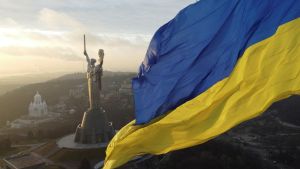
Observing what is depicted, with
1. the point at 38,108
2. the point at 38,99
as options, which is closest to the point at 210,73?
the point at 38,108

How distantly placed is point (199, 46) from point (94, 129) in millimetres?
22698

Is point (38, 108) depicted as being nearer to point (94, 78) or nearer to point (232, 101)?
point (94, 78)

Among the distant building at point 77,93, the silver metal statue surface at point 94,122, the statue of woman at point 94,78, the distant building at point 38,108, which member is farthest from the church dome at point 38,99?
the statue of woman at point 94,78

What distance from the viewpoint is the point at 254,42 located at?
8.79m

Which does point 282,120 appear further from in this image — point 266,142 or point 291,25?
point 291,25

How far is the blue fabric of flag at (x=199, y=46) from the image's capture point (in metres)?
8.85

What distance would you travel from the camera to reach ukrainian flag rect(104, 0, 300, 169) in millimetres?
8375

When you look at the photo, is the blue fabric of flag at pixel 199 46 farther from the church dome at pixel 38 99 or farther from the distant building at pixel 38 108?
the church dome at pixel 38 99

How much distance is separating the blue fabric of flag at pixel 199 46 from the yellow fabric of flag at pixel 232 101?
21cm

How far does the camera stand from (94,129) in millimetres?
31031

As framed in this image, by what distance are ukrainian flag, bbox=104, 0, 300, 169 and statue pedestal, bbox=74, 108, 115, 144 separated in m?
21.5

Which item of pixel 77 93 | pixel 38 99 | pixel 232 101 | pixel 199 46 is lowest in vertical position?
pixel 77 93

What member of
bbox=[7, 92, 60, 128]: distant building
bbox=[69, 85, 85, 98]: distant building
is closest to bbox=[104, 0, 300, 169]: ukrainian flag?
bbox=[7, 92, 60, 128]: distant building

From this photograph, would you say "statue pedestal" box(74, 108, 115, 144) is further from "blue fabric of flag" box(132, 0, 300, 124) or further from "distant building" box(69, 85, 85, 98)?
"distant building" box(69, 85, 85, 98)
